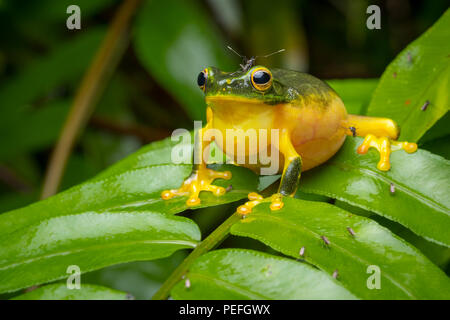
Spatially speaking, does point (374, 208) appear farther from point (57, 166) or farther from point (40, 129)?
point (40, 129)

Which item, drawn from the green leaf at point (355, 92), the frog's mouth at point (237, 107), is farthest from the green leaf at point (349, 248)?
the green leaf at point (355, 92)

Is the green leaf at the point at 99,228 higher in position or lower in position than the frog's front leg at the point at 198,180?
lower

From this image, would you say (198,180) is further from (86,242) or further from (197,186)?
(86,242)

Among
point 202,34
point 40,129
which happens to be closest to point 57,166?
point 40,129

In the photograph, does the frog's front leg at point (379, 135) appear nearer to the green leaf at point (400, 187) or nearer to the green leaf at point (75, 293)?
the green leaf at point (400, 187)

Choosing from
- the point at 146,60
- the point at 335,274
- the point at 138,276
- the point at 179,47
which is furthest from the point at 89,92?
the point at 335,274

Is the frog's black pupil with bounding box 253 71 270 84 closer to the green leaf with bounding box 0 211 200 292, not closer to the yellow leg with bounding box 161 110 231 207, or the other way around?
the yellow leg with bounding box 161 110 231 207

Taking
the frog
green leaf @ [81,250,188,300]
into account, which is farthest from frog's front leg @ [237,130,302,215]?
green leaf @ [81,250,188,300]

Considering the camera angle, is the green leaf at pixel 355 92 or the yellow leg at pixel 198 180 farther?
the green leaf at pixel 355 92
